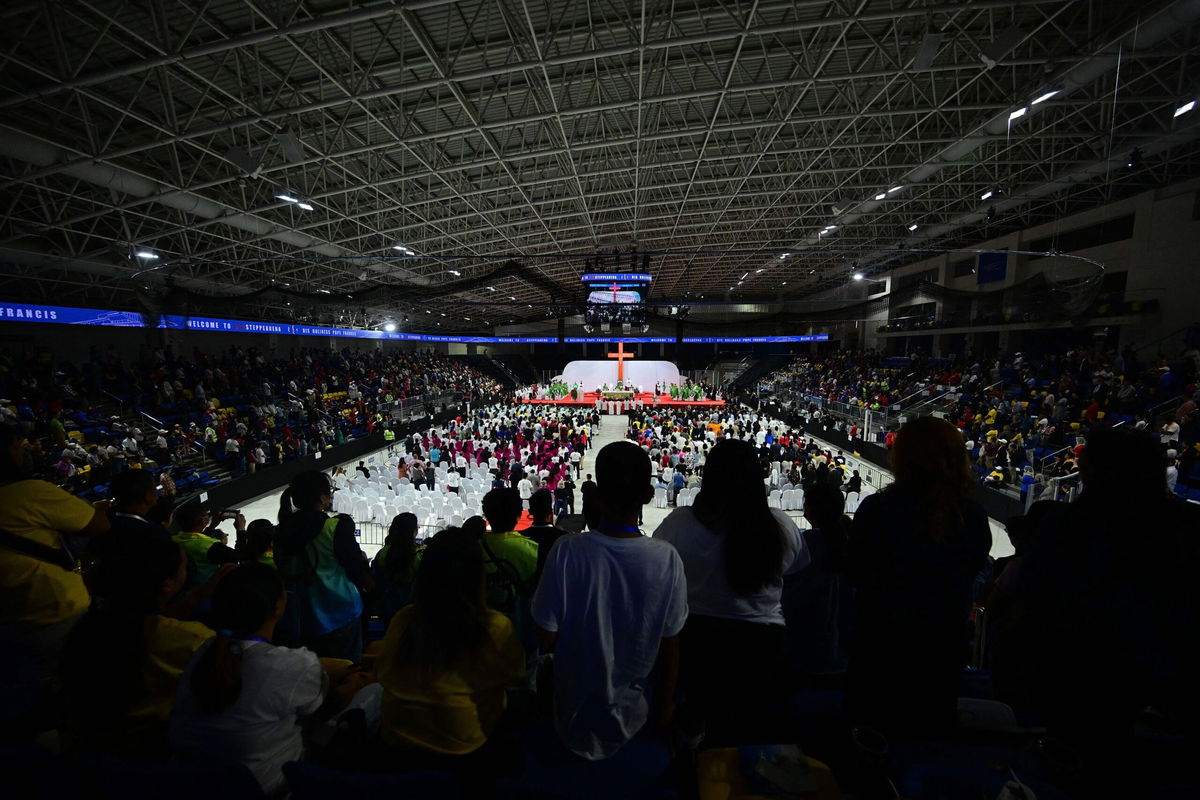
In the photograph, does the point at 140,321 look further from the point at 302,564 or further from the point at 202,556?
the point at 302,564

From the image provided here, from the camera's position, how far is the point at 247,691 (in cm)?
152

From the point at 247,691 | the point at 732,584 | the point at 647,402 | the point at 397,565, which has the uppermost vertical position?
the point at 732,584

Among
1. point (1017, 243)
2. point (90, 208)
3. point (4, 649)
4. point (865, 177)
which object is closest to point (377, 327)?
point (90, 208)

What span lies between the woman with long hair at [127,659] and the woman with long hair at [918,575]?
2.47 metres

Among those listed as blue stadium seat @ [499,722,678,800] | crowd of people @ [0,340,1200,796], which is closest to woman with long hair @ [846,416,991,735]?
crowd of people @ [0,340,1200,796]

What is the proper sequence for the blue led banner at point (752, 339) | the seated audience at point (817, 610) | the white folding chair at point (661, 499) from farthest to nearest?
the blue led banner at point (752, 339) < the white folding chair at point (661, 499) < the seated audience at point (817, 610)

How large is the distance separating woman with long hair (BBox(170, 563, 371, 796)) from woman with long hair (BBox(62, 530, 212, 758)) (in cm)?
28

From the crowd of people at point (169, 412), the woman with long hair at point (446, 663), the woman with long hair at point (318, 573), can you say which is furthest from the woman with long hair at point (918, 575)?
the crowd of people at point (169, 412)

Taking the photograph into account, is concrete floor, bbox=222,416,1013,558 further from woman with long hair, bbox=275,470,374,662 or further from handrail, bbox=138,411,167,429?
handrail, bbox=138,411,167,429

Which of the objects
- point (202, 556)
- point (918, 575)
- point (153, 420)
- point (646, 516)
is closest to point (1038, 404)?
point (646, 516)

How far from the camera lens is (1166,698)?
155 cm

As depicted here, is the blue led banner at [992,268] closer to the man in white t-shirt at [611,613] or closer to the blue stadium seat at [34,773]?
the man in white t-shirt at [611,613]

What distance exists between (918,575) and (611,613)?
104 cm

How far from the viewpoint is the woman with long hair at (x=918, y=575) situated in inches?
61.4
